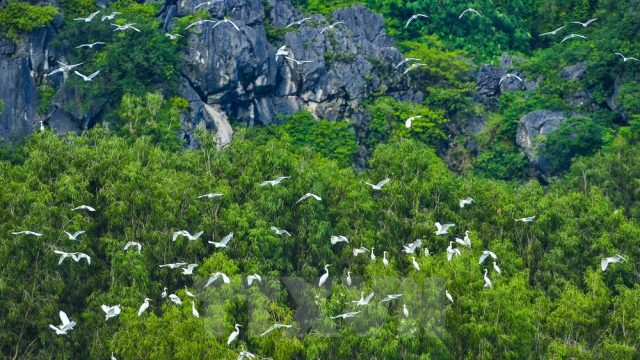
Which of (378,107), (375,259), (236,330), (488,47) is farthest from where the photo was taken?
(488,47)

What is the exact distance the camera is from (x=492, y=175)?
58.2 metres

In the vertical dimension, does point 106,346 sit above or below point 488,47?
above

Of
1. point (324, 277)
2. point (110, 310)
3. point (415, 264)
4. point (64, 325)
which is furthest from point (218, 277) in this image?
point (415, 264)

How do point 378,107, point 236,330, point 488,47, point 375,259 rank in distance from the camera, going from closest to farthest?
point 236,330, point 375,259, point 378,107, point 488,47

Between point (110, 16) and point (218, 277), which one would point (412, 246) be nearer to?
point (218, 277)

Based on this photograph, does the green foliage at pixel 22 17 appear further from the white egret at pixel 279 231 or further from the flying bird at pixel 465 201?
the flying bird at pixel 465 201

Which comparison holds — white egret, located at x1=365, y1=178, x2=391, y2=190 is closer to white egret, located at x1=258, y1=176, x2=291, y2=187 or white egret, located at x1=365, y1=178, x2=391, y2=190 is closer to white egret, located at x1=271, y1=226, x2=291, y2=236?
white egret, located at x1=258, y1=176, x2=291, y2=187

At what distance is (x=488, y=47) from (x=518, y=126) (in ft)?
15.8

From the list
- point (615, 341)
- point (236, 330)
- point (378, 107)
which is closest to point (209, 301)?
point (236, 330)

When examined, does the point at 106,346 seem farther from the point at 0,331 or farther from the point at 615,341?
the point at 615,341

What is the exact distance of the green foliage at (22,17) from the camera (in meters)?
54.5

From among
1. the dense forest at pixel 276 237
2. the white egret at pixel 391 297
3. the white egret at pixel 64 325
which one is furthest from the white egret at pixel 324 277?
the white egret at pixel 64 325

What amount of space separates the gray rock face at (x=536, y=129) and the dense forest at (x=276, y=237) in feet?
1.29

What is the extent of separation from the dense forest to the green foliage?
5 cm
